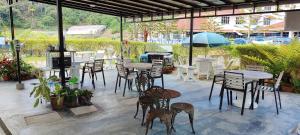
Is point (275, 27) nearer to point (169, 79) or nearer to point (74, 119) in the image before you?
point (169, 79)

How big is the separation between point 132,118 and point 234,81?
85.0 inches

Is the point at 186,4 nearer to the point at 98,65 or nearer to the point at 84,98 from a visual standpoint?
the point at 98,65

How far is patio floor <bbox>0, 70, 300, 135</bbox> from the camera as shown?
12.2 ft

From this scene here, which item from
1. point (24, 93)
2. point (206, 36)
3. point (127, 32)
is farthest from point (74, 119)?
point (127, 32)

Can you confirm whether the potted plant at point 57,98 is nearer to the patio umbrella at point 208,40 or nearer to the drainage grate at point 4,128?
the drainage grate at point 4,128

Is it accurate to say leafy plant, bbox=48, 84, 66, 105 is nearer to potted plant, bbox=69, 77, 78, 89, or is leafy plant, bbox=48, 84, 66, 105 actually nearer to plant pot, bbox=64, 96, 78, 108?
plant pot, bbox=64, 96, 78, 108

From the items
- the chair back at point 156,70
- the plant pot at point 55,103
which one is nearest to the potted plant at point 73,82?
the plant pot at point 55,103

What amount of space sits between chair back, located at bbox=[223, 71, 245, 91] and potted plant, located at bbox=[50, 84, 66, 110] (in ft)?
11.4

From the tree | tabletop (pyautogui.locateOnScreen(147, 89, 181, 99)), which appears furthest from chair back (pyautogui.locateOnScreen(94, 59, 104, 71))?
the tree

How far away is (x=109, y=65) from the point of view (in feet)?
36.7

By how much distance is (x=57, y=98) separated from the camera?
4.76 meters

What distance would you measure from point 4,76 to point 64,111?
4415mm

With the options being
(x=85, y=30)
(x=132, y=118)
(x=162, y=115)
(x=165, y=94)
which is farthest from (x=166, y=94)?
(x=85, y=30)

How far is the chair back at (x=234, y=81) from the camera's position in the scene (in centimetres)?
444
